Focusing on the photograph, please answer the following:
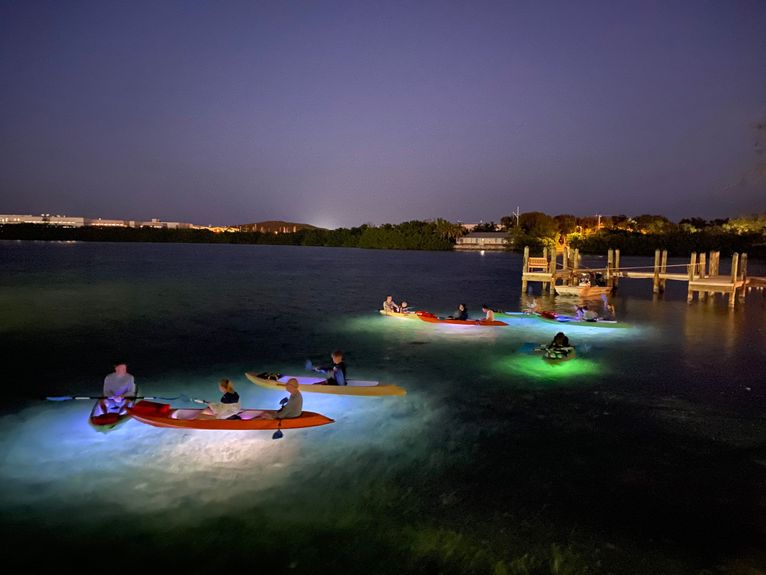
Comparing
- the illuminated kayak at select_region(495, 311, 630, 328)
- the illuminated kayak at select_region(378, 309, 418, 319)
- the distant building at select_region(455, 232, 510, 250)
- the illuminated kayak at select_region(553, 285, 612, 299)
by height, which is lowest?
the illuminated kayak at select_region(378, 309, 418, 319)

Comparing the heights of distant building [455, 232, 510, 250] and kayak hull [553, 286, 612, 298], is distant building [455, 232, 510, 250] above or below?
above

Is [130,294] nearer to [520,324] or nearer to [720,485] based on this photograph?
[520,324]

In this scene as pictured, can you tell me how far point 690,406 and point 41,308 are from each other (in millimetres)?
31407

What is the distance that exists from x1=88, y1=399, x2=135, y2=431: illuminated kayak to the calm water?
21 centimetres

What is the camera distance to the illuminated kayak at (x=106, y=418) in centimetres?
1091

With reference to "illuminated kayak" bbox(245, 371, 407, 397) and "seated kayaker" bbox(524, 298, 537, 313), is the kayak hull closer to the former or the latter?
"seated kayaker" bbox(524, 298, 537, 313)

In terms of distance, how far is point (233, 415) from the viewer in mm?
10750

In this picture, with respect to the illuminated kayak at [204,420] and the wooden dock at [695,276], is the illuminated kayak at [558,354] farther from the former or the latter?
the wooden dock at [695,276]

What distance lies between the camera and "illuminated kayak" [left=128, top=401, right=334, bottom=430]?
1056cm

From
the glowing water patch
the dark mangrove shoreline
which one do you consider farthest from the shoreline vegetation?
the glowing water patch

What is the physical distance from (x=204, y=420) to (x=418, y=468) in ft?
13.7

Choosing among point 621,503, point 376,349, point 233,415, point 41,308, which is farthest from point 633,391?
point 41,308

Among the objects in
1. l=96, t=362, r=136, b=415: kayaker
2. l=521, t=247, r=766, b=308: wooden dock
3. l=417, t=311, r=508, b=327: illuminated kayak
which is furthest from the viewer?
l=521, t=247, r=766, b=308: wooden dock

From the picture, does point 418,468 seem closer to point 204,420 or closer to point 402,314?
point 204,420
